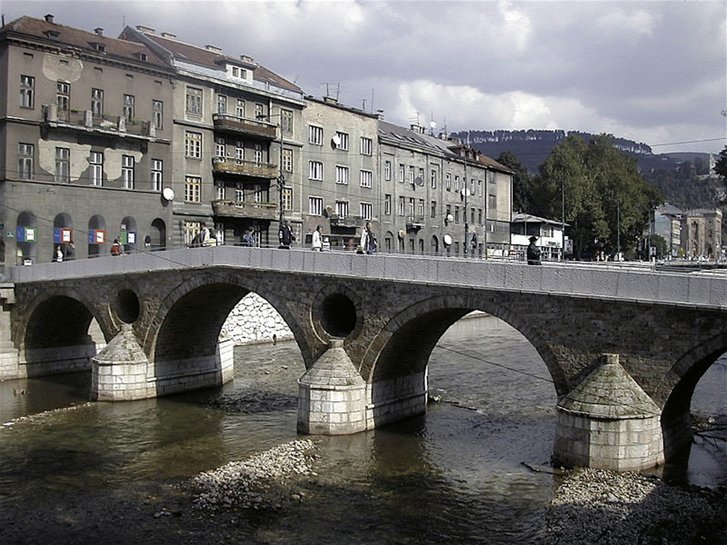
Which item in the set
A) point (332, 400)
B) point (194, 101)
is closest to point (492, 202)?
point (194, 101)

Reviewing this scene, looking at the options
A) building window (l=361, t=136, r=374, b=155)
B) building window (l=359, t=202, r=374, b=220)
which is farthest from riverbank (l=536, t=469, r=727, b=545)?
building window (l=361, t=136, r=374, b=155)

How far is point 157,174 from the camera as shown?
140 feet

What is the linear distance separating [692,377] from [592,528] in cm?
592

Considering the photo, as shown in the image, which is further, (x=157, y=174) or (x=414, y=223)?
(x=414, y=223)

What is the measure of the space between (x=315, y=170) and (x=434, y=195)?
14.1 meters

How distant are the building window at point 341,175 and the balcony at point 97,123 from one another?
14.9m

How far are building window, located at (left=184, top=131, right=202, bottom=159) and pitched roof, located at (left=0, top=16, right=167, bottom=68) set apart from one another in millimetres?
4164

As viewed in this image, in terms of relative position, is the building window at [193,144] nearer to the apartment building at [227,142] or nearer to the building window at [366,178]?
the apartment building at [227,142]

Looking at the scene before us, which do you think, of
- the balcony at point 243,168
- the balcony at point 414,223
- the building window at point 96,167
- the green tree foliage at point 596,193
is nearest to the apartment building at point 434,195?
the balcony at point 414,223

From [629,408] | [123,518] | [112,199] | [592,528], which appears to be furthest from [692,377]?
[112,199]

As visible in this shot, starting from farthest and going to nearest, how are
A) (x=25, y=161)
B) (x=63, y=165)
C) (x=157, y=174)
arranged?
(x=157, y=174), (x=63, y=165), (x=25, y=161)

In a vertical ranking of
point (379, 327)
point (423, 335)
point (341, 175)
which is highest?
point (341, 175)

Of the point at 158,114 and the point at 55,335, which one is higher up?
the point at 158,114

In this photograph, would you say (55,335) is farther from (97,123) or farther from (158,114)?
(158,114)
